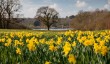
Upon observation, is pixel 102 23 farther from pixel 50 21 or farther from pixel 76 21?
pixel 50 21

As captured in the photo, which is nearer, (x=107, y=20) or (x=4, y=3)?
(x=107, y=20)

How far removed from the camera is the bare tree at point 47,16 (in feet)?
243

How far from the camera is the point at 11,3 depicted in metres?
63.5

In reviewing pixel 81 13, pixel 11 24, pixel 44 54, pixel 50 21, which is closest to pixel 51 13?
pixel 50 21

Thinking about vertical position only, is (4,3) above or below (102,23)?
above

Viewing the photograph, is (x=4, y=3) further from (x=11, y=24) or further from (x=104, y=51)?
(x=104, y=51)

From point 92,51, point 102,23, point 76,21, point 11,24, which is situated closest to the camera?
point 92,51

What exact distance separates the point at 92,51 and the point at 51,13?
70935 mm

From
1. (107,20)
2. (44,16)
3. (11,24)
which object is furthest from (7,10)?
(107,20)

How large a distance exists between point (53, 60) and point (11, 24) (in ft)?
208

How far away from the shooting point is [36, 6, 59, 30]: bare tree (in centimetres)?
7406

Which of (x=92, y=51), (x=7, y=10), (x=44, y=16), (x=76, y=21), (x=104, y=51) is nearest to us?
(x=104, y=51)

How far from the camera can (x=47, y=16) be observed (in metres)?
75.5

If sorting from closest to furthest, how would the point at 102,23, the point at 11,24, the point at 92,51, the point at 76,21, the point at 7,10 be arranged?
the point at 92,51 → the point at 102,23 → the point at 76,21 → the point at 7,10 → the point at 11,24
